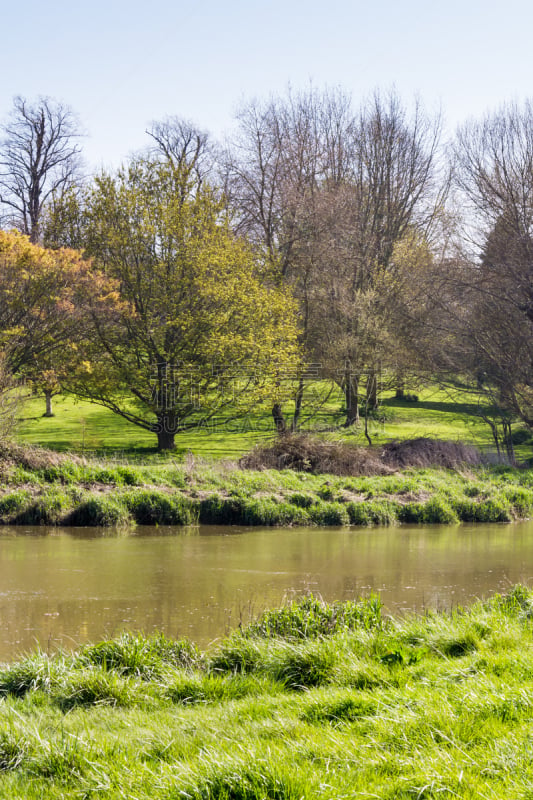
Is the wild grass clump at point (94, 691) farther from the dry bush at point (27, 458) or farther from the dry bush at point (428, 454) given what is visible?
the dry bush at point (428, 454)

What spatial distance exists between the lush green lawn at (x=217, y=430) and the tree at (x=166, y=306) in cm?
177

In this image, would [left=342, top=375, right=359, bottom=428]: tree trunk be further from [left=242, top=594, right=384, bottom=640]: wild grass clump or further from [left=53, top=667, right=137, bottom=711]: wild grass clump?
[left=53, top=667, right=137, bottom=711]: wild grass clump

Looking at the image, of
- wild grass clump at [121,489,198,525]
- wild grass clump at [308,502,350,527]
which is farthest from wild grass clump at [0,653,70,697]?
wild grass clump at [308,502,350,527]

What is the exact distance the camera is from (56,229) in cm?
2473

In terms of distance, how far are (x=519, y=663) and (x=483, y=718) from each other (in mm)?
1297

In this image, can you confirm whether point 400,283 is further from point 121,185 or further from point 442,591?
point 442,591

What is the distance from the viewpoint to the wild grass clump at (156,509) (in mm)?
16953

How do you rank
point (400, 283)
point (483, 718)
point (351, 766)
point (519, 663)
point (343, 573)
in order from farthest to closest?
1. point (400, 283)
2. point (343, 573)
3. point (519, 663)
4. point (483, 718)
5. point (351, 766)

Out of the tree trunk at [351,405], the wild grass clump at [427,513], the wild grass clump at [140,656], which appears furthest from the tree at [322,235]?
the wild grass clump at [140,656]

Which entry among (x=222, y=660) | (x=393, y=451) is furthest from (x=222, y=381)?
(x=222, y=660)

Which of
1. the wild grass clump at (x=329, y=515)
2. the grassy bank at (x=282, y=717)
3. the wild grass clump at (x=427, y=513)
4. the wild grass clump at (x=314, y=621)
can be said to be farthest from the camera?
the wild grass clump at (x=427, y=513)

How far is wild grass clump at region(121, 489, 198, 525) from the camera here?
17.0m

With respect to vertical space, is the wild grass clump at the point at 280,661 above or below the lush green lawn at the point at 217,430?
below

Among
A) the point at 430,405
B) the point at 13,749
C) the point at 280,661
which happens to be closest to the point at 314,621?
the point at 280,661
